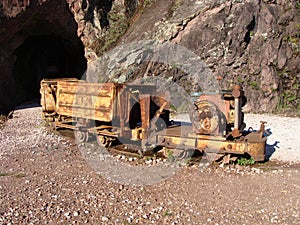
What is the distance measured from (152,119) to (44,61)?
18444 mm

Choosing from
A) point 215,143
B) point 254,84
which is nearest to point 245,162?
point 215,143

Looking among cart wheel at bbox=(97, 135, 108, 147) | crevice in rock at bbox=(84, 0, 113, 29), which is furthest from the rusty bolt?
crevice in rock at bbox=(84, 0, 113, 29)

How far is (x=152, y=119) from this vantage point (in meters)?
9.81

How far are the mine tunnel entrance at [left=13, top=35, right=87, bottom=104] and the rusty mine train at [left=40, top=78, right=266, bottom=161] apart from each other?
40.9 ft

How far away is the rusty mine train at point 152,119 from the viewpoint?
8.35 m

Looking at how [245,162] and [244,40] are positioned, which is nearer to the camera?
[245,162]

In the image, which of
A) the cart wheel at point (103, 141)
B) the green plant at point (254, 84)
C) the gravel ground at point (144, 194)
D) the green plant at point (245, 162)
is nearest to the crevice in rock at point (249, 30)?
the green plant at point (254, 84)

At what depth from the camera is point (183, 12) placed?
19.1m

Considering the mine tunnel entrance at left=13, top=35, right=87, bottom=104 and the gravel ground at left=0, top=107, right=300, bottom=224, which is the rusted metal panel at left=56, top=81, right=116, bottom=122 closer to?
the gravel ground at left=0, top=107, right=300, bottom=224

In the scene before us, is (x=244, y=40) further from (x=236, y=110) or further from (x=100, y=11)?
(x=236, y=110)

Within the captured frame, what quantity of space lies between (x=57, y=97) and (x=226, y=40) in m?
10.8

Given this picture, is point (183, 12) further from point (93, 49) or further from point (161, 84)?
point (93, 49)

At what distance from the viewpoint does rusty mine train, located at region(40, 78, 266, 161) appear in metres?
8.35

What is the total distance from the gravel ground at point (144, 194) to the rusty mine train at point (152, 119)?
71 cm
